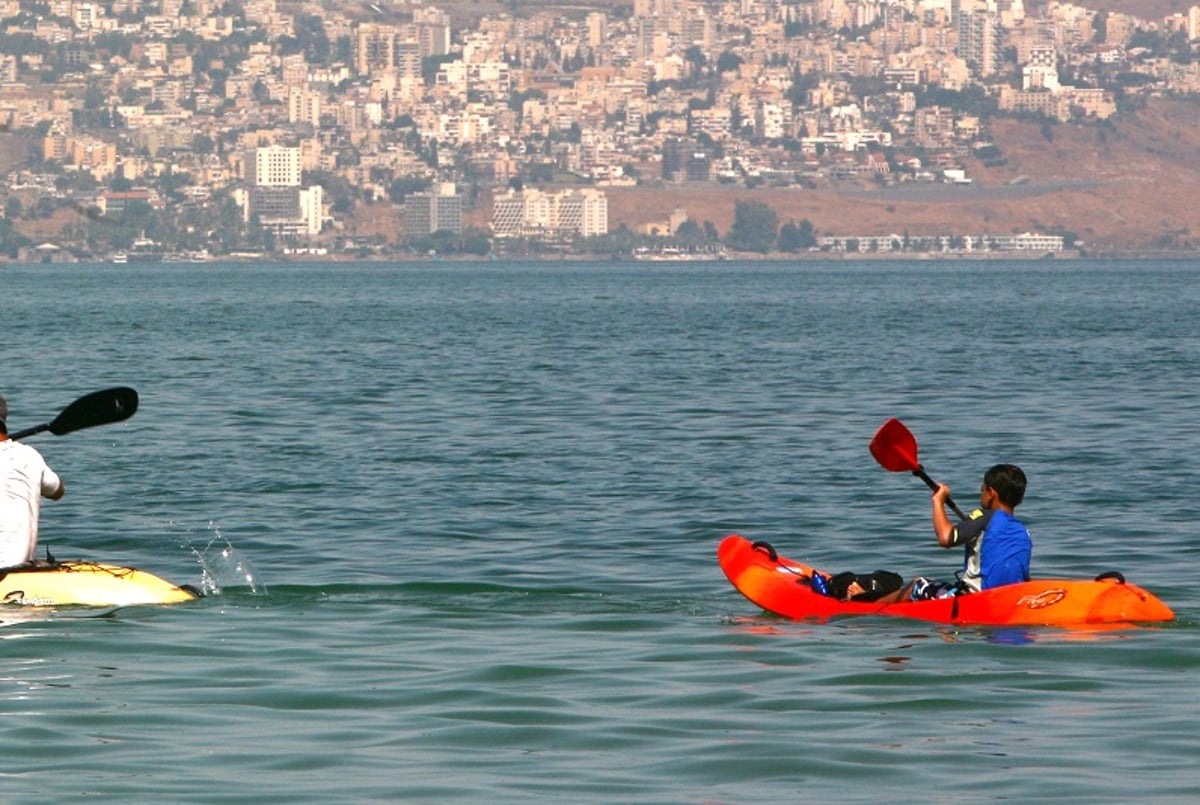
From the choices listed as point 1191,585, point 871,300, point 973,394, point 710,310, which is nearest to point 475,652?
point 1191,585

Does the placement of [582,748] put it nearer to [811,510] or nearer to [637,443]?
[811,510]

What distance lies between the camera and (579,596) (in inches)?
573

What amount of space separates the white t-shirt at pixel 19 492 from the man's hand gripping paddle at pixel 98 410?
0.92 metres

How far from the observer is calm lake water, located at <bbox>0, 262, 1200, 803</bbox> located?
9.63m

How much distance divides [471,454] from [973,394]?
41.3 feet

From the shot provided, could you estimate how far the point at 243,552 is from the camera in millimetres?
17328

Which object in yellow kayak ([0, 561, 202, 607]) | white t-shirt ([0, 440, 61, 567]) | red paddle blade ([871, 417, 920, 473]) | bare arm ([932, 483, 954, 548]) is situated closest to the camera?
white t-shirt ([0, 440, 61, 567])

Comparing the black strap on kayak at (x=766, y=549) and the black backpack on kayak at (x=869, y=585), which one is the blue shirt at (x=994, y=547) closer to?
the black backpack on kayak at (x=869, y=585)

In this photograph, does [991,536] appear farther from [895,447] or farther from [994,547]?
[895,447]

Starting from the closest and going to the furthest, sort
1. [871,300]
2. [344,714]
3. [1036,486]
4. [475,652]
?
1. [344,714]
2. [475,652]
3. [1036,486]
4. [871,300]

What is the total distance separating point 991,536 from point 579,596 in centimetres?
294

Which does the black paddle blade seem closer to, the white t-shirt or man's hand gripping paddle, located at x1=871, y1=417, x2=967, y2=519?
the white t-shirt

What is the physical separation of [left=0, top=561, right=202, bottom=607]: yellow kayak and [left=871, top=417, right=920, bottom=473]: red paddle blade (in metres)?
4.51

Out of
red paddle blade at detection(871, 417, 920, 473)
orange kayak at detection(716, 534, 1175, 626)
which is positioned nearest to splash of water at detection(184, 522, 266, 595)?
orange kayak at detection(716, 534, 1175, 626)
